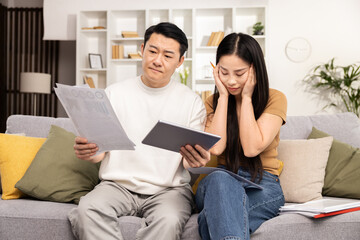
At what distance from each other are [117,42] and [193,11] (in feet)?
3.93

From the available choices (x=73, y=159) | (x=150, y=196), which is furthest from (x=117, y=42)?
(x=150, y=196)

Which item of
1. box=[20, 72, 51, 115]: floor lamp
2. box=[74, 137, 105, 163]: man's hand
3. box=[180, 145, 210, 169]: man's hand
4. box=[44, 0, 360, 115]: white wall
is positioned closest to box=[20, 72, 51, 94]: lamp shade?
box=[20, 72, 51, 115]: floor lamp

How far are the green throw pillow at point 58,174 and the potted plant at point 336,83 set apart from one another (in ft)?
13.0

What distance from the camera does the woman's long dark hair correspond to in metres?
1.77

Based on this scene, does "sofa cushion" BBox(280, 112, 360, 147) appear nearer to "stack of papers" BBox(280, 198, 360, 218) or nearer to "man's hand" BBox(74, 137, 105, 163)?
"stack of papers" BBox(280, 198, 360, 218)

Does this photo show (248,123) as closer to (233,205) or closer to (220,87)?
(220,87)

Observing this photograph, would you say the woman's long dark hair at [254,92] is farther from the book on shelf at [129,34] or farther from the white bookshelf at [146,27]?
the book on shelf at [129,34]

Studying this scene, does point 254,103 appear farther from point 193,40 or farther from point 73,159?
point 193,40

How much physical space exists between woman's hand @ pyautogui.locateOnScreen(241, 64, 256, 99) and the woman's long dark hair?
0.02 meters

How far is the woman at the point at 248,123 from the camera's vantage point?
5.44 feet

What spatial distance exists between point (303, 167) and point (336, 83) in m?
3.38

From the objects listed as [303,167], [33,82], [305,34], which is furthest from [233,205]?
[33,82]

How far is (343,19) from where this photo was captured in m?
5.33


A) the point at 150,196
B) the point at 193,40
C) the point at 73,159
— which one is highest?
the point at 193,40
